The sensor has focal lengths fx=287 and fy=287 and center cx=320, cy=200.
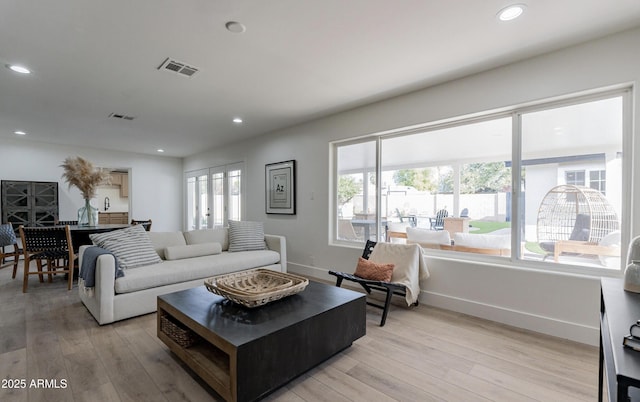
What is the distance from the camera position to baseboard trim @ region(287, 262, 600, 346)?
7.66 ft

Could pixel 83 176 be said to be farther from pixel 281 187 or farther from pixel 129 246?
pixel 281 187

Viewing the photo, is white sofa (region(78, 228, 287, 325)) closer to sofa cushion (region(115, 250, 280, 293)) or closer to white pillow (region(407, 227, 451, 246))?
sofa cushion (region(115, 250, 280, 293))

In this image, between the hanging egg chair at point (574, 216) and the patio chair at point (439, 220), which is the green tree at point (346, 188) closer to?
the patio chair at point (439, 220)

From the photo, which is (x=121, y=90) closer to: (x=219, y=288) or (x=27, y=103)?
(x=27, y=103)

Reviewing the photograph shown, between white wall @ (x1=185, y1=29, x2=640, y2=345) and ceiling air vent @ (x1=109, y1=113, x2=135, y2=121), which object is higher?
ceiling air vent @ (x1=109, y1=113, x2=135, y2=121)

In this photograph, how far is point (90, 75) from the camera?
114 inches

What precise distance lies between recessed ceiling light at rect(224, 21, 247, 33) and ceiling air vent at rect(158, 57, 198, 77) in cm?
82

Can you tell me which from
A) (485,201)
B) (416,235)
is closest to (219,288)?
(416,235)

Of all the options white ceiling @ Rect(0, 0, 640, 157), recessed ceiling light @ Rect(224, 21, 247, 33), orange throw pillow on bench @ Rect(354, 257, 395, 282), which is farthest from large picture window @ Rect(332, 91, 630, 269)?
recessed ceiling light @ Rect(224, 21, 247, 33)

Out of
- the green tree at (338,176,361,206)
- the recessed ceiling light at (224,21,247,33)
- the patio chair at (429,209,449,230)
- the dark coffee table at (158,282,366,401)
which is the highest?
the recessed ceiling light at (224,21,247,33)

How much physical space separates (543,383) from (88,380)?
9.45 ft

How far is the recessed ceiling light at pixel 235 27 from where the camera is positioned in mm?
2066

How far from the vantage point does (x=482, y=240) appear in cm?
304

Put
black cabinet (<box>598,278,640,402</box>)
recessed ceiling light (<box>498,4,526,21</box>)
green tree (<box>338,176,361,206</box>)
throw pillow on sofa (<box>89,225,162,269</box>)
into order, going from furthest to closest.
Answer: green tree (<box>338,176,361,206</box>) < throw pillow on sofa (<box>89,225,162,269</box>) < recessed ceiling light (<box>498,4,526,21</box>) < black cabinet (<box>598,278,640,402</box>)
